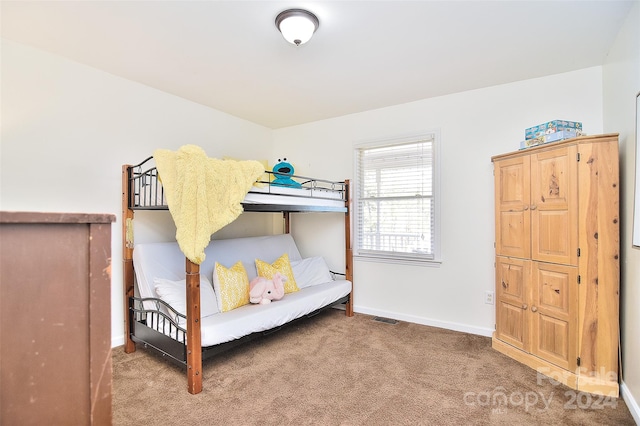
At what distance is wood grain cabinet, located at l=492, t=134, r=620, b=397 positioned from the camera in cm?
209

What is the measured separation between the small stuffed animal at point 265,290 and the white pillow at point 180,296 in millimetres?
342

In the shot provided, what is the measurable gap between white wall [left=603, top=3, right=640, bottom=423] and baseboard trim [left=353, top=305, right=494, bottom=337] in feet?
3.54

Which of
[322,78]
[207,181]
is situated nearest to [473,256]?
[322,78]

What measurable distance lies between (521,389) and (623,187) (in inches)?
58.8

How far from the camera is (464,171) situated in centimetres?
315

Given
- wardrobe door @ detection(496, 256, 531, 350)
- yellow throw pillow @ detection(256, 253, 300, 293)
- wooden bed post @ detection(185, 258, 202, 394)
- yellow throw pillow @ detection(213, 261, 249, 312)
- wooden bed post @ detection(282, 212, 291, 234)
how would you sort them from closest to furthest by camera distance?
wooden bed post @ detection(185, 258, 202, 394) < wardrobe door @ detection(496, 256, 531, 350) < yellow throw pillow @ detection(213, 261, 249, 312) < yellow throw pillow @ detection(256, 253, 300, 293) < wooden bed post @ detection(282, 212, 291, 234)

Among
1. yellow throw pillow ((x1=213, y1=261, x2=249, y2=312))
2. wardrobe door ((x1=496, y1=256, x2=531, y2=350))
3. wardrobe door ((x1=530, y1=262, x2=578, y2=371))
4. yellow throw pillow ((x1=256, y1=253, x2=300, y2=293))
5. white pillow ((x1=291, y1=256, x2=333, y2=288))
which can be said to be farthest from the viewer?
white pillow ((x1=291, y1=256, x2=333, y2=288))

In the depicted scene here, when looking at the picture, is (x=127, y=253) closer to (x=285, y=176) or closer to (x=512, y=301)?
(x=285, y=176)

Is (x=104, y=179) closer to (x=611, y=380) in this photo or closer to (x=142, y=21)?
(x=142, y=21)

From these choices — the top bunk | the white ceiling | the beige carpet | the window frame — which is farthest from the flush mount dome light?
the beige carpet

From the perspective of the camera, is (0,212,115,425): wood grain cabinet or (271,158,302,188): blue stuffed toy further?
(271,158,302,188): blue stuffed toy

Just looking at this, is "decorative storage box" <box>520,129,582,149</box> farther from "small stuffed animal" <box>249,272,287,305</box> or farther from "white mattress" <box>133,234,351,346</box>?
"small stuffed animal" <box>249,272,287,305</box>

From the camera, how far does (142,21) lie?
1.99m

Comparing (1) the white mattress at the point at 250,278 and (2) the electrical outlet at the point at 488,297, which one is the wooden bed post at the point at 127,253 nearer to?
(1) the white mattress at the point at 250,278
